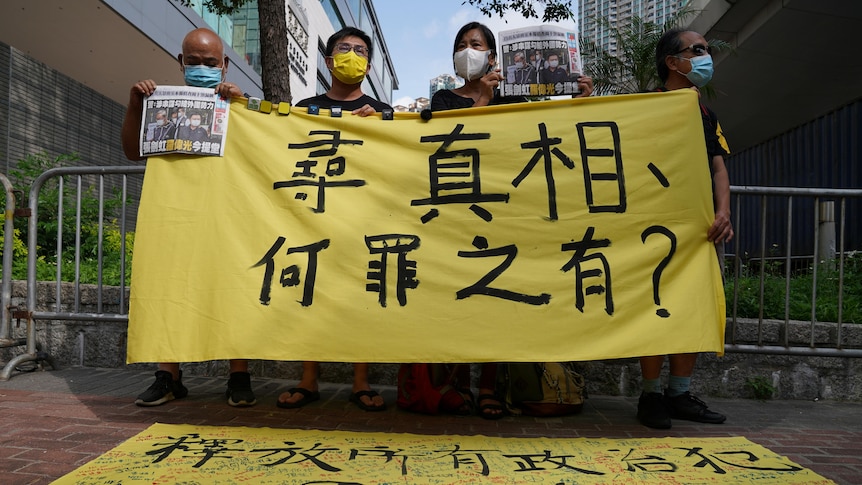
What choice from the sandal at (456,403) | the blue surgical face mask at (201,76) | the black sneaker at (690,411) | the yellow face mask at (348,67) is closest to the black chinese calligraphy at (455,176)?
the yellow face mask at (348,67)

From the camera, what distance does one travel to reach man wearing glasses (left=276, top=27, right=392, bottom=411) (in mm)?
3508

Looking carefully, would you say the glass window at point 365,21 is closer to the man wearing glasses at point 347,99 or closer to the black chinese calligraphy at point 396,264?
the man wearing glasses at point 347,99

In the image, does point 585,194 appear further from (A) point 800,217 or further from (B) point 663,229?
(A) point 800,217

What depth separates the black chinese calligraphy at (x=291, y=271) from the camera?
119 inches

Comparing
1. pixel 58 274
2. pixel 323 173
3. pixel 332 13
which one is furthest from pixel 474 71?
pixel 332 13

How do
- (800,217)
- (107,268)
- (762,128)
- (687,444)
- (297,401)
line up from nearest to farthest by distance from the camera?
1. (687,444)
2. (297,401)
3. (107,268)
4. (800,217)
5. (762,128)

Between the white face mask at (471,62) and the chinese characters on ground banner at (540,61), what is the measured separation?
17 centimetres

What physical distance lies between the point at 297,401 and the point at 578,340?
164 centimetres

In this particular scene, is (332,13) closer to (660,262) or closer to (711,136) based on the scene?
(711,136)

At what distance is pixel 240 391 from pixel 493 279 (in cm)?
162

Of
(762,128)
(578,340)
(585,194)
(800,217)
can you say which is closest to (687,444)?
(578,340)

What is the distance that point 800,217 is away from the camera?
8.78 m

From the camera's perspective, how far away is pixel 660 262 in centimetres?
305

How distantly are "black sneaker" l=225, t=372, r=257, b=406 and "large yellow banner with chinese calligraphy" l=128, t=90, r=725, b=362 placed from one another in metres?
0.56
